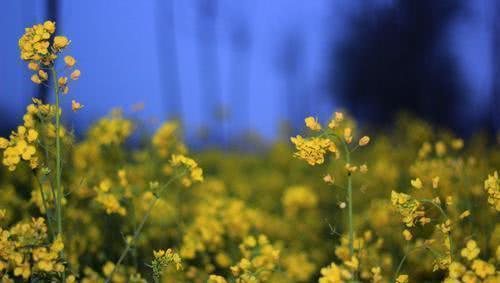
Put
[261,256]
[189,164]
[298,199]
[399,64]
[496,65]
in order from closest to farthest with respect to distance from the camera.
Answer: [189,164] → [261,256] → [298,199] → [496,65] → [399,64]

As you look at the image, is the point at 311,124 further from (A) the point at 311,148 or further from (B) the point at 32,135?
(B) the point at 32,135

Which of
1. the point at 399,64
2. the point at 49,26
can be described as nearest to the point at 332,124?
the point at 49,26

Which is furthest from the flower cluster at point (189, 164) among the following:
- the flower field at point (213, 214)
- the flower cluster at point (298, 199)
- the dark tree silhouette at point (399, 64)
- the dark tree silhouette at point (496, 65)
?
the dark tree silhouette at point (399, 64)

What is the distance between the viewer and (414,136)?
457cm

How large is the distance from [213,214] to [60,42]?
46.8 inches

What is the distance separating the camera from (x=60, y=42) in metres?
1.62

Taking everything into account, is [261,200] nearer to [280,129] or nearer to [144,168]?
[144,168]

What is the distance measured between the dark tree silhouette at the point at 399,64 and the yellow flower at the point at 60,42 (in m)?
5.39

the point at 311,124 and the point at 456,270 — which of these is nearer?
the point at 456,270

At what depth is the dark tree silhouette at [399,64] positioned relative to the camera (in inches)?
332

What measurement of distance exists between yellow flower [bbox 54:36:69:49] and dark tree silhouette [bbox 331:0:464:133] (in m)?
5.39

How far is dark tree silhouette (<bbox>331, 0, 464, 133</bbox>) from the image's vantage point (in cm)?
844

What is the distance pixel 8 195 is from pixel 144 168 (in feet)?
3.36

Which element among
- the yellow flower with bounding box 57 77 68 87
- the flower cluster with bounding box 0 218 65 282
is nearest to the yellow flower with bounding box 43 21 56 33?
the yellow flower with bounding box 57 77 68 87
